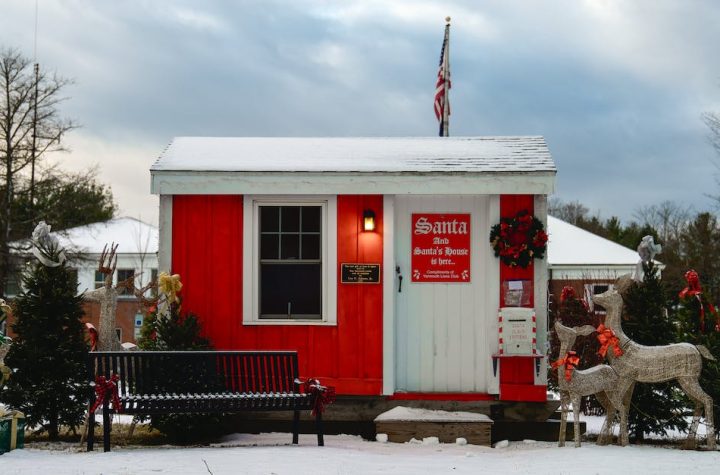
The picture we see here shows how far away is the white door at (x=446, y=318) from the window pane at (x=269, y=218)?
4.93 ft

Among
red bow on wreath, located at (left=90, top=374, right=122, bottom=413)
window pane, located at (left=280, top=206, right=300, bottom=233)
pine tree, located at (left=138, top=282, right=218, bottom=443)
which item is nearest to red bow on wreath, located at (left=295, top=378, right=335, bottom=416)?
pine tree, located at (left=138, top=282, right=218, bottom=443)

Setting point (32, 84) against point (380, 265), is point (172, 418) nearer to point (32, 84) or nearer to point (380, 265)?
point (380, 265)

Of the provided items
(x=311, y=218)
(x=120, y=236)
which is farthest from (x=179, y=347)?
(x=120, y=236)

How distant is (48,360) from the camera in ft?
33.2

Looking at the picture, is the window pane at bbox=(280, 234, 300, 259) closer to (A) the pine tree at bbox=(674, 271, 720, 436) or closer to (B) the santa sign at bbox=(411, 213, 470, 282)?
(B) the santa sign at bbox=(411, 213, 470, 282)

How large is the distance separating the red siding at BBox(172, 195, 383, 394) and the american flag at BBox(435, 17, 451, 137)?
693cm

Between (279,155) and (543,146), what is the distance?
11.6 feet

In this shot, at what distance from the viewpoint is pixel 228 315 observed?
434 inches

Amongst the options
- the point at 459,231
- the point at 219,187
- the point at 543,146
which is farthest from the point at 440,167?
the point at 219,187

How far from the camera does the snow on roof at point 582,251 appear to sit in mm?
32688

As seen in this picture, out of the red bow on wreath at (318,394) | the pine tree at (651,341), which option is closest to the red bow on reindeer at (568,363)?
the pine tree at (651,341)

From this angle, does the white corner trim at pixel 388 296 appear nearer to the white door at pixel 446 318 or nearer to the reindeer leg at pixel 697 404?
the white door at pixel 446 318

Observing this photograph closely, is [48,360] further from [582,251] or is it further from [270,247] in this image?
[582,251]

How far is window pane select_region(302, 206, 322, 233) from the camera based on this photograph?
11.2 meters
